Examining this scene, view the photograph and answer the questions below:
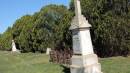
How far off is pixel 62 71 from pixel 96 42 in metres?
11.8

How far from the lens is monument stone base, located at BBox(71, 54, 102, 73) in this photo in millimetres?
14195

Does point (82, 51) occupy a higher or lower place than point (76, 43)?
lower

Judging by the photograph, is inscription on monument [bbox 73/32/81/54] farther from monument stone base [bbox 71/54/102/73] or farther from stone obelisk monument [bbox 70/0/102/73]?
monument stone base [bbox 71/54/102/73]

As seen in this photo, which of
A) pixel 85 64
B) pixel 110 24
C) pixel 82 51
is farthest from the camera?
pixel 110 24

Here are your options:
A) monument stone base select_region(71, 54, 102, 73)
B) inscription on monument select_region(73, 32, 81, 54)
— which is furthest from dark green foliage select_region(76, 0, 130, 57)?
monument stone base select_region(71, 54, 102, 73)

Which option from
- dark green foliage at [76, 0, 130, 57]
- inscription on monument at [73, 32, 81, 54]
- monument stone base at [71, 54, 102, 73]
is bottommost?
monument stone base at [71, 54, 102, 73]

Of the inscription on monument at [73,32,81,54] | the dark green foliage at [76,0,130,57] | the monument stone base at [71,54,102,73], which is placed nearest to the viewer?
the monument stone base at [71,54,102,73]

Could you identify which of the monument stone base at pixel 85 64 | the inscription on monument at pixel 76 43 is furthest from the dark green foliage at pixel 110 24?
the monument stone base at pixel 85 64

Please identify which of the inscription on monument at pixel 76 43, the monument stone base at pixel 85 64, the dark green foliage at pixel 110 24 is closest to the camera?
the monument stone base at pixel 85 64

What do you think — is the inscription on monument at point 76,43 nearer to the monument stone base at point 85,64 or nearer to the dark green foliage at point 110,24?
the monument stone base at point 85,64

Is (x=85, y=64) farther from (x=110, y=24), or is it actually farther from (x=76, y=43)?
(x=110, y=24)

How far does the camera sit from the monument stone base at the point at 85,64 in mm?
14195

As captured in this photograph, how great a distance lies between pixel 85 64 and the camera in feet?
46.6

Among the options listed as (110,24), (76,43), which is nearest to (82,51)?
(76,43)
